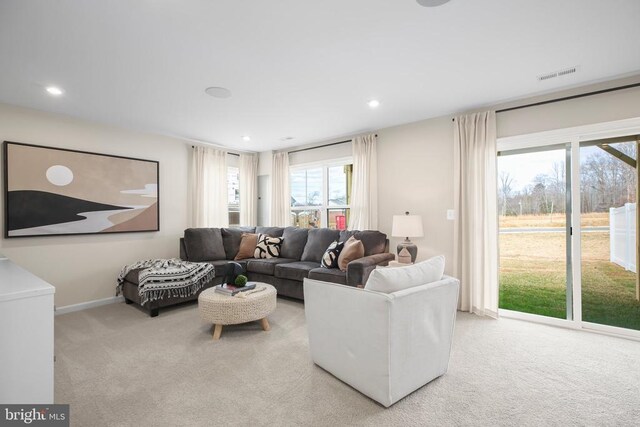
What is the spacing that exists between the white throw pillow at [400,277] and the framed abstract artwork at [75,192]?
3.84 m

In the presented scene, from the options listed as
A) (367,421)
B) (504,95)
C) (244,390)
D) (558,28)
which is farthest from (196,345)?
(504,95)

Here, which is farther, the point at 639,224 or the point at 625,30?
the point at 639,224

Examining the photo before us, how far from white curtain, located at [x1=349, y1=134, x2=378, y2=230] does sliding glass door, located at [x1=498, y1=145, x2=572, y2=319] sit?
5.34ft

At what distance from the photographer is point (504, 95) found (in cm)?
330

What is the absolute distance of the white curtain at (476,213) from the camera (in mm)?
3535

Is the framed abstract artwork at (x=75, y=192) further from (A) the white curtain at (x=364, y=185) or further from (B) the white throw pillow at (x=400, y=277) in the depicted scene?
(B) the white throw pillow at (x=400, y=277)

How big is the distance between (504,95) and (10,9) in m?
4.16

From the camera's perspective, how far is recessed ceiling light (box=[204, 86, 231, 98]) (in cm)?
308

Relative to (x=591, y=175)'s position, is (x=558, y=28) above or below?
above

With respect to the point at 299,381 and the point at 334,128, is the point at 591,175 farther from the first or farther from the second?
the point at 299,381

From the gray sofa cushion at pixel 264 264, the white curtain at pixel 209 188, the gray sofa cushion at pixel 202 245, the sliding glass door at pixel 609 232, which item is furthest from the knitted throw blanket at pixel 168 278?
the sliding glass door at pixel 609 232

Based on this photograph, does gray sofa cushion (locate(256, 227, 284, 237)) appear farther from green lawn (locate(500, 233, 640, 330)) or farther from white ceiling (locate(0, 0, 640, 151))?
green lawn (locate(500, 233, 640, 330))

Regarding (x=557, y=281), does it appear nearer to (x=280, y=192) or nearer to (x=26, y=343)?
(x=280, y=192)

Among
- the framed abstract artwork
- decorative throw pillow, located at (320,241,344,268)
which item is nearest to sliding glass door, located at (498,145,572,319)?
decorative throw pillow, located at (320,241,344,268)
